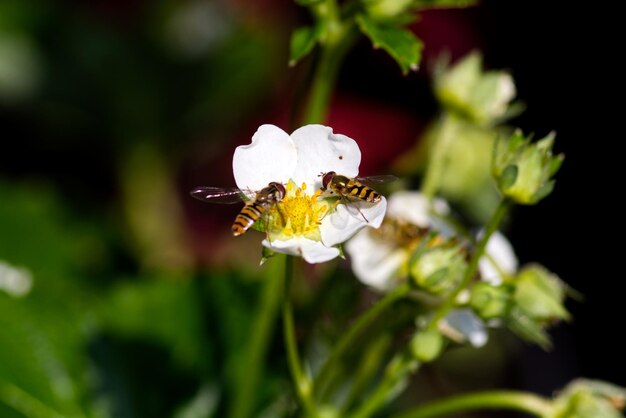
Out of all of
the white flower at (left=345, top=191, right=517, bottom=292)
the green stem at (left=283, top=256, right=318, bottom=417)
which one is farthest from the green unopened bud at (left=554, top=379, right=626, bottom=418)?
the green stem at (left=283, top=256, right=318, bottom=417)

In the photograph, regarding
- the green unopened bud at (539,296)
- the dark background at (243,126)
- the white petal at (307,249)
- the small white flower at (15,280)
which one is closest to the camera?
the white petal at (307,249)

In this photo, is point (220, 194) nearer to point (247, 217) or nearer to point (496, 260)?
point (247, 217)

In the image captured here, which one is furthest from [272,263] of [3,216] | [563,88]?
[563,88]

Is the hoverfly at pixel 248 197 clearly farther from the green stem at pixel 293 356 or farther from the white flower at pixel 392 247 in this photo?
the white flower at pixel 392 247

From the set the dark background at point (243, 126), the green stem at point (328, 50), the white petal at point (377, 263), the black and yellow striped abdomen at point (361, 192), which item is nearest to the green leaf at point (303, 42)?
the green stem at point (328, 50)

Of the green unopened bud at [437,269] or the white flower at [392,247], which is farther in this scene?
the white flower at [392,247]

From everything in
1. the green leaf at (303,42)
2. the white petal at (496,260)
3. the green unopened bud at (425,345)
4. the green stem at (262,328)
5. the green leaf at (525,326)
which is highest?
the green leaf at (303,42)

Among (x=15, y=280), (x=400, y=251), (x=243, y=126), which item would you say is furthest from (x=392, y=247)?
(x=243, y=126)
